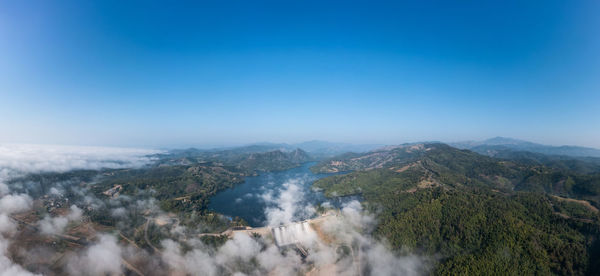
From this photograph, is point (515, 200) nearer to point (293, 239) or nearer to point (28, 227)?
point (293, 239)

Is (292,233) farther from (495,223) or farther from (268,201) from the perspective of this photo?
(495,223)

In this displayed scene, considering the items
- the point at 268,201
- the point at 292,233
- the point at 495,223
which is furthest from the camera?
the point at 268,201

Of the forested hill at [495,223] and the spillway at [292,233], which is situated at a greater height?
the forested hill at [495,223]

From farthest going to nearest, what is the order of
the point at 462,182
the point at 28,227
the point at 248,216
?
1. the point at 462,182
2. the point at 248,216
3. the point at 28,227

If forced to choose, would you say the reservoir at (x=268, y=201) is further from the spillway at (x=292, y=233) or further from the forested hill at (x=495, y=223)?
the forested hill at (x=495, y=223)

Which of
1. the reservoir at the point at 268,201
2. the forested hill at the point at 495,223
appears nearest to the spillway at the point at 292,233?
the reservoir at the point at 268,201

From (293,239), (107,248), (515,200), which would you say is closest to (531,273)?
(515,200)

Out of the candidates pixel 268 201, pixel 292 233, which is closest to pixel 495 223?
pixel 292 233

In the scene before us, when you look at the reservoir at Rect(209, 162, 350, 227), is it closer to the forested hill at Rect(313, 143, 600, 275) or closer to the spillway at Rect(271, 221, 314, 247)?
the spillway at Rect(271, 221, 314, 247)

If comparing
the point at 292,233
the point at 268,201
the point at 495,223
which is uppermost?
the point at 495,223
